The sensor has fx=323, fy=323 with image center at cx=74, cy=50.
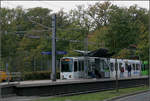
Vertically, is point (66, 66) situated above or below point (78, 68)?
above

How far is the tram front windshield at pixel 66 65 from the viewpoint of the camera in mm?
35344

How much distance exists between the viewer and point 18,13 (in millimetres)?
62375

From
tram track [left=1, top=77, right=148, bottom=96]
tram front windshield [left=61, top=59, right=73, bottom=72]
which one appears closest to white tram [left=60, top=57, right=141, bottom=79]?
tram front windshield [left=61, top=59, right=73, bottom=72]

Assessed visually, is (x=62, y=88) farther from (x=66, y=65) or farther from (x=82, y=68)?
(x=82, y=68)

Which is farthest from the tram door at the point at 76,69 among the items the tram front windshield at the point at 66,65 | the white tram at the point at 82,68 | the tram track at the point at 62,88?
the tram track at the point at 62,88

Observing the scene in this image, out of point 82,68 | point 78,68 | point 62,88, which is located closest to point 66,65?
point 78,68

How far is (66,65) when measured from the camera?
3556 cm

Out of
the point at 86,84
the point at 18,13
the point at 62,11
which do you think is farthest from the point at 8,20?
the point at 86,84

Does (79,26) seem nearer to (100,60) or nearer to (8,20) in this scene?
(100,60)

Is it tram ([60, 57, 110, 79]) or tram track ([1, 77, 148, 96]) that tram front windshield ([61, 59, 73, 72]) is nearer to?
tram ([60, 57, 110, 79])

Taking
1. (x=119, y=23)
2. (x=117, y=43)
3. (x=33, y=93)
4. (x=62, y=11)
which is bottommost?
(x=33, y=93)

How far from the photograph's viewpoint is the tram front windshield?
3534 centimetres

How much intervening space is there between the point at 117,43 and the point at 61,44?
25869 millimetres

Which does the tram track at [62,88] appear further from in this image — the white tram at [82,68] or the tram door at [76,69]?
the tram door at [76,69]
